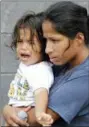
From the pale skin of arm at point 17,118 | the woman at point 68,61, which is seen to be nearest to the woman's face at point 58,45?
the woman at point 68,61

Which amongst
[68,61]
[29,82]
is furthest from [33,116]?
[68,61]

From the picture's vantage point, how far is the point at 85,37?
6.29 ft

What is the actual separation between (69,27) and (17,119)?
53 cm

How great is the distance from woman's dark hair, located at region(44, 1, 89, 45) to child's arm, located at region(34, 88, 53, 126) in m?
0.32

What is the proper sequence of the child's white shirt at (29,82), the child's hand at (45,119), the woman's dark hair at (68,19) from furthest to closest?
1. the child's white shirt at (29,82)
2. the woman's dark hair at (68,19)
3. the child's hand at (45,119)

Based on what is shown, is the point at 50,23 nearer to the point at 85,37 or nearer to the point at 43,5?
the point at 85,37

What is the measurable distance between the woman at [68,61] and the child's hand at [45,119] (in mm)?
68

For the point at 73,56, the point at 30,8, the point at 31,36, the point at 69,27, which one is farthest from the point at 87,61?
the point at 30,8

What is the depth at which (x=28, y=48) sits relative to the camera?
2.09 meters

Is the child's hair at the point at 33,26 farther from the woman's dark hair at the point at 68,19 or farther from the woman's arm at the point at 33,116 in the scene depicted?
the woman's arm at the point at 33,116

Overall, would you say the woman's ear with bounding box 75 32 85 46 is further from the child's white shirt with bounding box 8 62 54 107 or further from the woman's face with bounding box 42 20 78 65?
the child's white shirt with bounding box 8 62 54 107

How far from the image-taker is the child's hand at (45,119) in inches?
67.8

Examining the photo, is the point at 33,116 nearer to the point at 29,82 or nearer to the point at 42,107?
the point at 42,107

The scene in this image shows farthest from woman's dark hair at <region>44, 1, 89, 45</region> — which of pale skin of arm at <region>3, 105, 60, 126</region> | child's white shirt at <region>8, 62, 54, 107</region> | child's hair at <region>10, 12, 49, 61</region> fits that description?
pale skin of arm at <region>3, 105, 60, 126</region>
